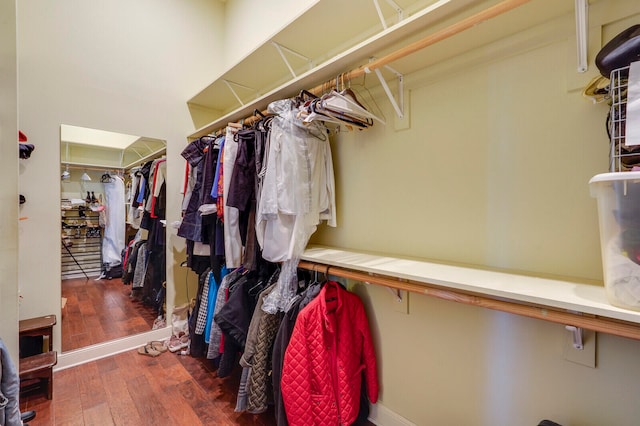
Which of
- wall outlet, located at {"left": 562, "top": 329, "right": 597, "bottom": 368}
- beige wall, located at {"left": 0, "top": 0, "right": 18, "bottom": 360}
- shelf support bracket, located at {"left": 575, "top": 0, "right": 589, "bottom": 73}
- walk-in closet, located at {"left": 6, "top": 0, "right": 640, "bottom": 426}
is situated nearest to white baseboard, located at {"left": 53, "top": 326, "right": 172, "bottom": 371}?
walk-in closet, located at {"left": 6, "top": 0, "right": 640, "bottom": 426}

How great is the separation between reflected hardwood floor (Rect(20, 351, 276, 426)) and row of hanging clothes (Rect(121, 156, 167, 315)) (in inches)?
23.4

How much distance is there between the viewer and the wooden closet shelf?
2.38 ft

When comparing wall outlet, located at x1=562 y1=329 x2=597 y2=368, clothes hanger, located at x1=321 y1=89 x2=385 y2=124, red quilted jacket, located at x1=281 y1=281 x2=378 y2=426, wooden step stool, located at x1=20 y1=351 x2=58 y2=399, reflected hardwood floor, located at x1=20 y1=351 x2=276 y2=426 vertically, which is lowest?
reflected hardwood floor, located at x1=20 y1=351 x2=276 y2=426

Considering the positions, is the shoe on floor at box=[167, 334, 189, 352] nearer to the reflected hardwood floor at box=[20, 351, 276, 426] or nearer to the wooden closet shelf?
the reflected hardwood floor at box=[20, 351, 276, 426]

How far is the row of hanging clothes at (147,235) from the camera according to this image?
8.26 ft

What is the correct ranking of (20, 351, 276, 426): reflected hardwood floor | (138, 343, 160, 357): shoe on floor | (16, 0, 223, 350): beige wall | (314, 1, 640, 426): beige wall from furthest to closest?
(138, 343, 160, 357): shoe on floor, (16, 0, 223, 350): beige wall, (20, 351, 276, 426): reflected hardwood floor, (314, 1, 640, 426): beige wall

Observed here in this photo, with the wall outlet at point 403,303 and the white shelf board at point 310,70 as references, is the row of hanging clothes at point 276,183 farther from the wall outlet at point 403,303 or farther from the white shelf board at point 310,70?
the wall outlet at point 403,303

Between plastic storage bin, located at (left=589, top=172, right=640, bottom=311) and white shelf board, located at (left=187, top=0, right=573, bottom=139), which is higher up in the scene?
white shelf board, located at (left=187, top=0, right=573, bottom=139)

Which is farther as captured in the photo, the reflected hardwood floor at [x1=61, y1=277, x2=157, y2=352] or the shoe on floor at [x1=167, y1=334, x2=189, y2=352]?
the shoe on floor at [x1=167, y1=334, x2=189, y2=352]

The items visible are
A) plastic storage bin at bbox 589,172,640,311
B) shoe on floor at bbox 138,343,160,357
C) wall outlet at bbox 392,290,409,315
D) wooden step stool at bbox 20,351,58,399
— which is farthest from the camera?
shoe on floor at bbox 138,343,160,357

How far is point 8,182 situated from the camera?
122 cm

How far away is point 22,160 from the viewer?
6.40 feet

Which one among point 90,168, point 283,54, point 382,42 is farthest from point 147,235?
point 382,42

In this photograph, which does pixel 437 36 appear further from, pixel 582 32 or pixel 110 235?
pixel 110 235
